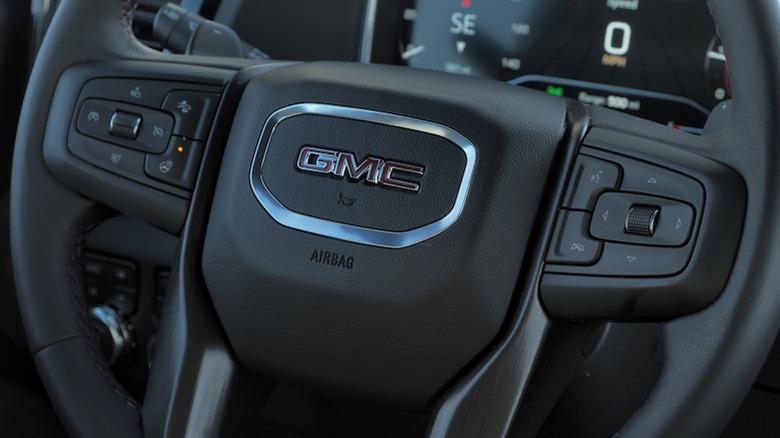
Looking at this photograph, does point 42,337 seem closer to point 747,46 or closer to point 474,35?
point 747,46

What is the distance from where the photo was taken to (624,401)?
0.98 m

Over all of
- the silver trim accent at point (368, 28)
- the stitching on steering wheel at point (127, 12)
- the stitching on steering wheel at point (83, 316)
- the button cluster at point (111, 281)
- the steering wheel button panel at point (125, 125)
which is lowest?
the button cluster at point (111, 281)

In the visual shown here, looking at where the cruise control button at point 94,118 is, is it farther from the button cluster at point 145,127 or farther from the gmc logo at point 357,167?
the gmc logo at point 357,167

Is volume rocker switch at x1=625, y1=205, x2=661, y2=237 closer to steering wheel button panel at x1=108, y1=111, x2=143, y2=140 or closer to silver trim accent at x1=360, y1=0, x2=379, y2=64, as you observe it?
steering wheel button panel at x1=108, y1=111, x2=143, y2=140

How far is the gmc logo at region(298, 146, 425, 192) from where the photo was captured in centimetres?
79

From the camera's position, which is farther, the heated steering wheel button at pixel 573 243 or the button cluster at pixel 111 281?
the button cluster at pixel 111 281

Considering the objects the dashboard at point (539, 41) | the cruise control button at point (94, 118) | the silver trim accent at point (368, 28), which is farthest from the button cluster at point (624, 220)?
the silver trim accent at point (368, 28)

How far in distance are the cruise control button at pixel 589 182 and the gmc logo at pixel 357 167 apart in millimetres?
109

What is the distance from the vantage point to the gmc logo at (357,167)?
0.79 m

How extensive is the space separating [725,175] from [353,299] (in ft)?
0.89

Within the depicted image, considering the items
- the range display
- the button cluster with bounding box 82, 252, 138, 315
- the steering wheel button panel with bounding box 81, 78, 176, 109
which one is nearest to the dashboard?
the range display

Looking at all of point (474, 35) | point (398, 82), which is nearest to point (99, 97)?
point (398, 82)

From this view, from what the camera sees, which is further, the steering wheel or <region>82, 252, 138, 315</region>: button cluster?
<region>82, 252, 138, 315</region>: button cluster

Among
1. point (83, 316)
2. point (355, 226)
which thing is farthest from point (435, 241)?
point (83, 316)
